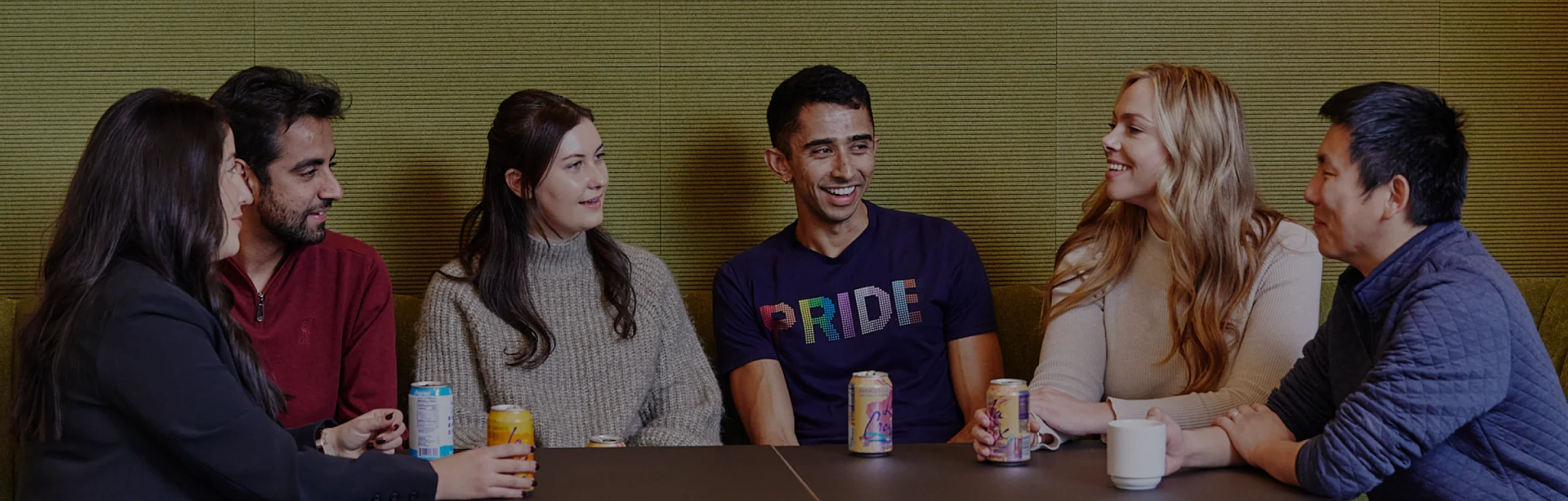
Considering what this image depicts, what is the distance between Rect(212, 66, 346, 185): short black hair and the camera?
2.35 m

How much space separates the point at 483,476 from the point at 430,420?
178mm

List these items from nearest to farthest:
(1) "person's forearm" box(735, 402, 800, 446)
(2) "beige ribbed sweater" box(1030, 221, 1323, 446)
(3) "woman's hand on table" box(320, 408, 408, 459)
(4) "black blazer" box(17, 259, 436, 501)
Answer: (4) "black blazer" box(17, 259, 436, 501), (3) "woman's hand on table" box(320, 408, 408, 459), (2) "beige ribbed sweater" box(1030, 221, 1323, 446), (1) "person's forearm" box(735, 402, 800, 446)

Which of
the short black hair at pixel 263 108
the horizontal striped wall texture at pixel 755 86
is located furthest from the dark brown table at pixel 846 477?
the horizontal striped wall texture at pixel 755 86

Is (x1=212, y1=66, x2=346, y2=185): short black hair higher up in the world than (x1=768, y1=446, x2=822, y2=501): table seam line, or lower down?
higher up

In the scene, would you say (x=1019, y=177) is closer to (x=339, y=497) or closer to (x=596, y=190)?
(x=596, y=190)

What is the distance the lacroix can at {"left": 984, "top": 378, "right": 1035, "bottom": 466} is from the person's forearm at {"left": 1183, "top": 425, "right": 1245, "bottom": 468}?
8.1 inches

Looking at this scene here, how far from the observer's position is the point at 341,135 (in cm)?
298

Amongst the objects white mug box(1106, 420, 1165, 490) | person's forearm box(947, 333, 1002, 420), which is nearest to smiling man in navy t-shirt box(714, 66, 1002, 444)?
person's forearm box(947, 333, 1002, 420)

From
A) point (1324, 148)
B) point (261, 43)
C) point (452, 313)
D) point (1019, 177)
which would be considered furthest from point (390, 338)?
point (1324, 148)

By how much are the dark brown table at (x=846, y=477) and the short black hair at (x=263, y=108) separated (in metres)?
0.96

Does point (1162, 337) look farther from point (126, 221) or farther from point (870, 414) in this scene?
point (126, 221)

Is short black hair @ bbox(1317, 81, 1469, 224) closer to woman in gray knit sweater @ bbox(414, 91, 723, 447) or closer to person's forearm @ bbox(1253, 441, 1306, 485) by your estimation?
person's forearm @ bbox(1253, 441, 1306, 485)

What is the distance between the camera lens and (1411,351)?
1.44m

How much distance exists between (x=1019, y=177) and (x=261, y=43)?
1851 mm
